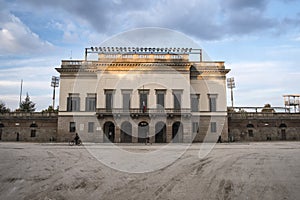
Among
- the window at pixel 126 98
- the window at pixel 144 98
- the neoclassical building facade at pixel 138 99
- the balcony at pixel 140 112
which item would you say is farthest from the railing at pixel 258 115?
the window at pixel 126 98

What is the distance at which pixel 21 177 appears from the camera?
330 inches

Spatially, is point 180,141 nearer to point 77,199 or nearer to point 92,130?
point 92,130

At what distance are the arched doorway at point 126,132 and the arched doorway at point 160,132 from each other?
11.4ft

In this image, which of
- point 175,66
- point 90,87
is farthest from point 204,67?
point 90,87

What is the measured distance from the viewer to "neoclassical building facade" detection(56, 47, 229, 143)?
3450 centimetres

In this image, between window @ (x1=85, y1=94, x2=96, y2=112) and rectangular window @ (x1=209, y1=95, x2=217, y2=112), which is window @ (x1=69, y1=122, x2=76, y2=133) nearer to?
window @ (x1=85, y1=94, x2=96, y2=112)

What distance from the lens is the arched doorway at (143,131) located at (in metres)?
34.5

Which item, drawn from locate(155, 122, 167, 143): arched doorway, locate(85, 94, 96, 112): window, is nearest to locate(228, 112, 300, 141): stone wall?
locate(155, 122, 167, 143): arched doorway

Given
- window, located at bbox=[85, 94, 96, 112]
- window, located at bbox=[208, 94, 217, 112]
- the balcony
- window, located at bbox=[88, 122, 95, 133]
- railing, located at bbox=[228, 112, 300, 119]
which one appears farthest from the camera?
railing, located at bbox=[228, 112, 300, 119]

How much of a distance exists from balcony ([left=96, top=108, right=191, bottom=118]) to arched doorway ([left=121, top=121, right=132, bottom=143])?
1.64 metres

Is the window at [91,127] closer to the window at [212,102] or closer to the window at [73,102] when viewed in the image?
the window at [73,102]

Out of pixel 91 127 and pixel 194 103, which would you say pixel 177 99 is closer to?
pixel 194 103

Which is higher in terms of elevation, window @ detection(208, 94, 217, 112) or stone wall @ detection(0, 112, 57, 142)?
window @ detection(208, 94, 217, 112)

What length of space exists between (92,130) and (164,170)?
85.6ft
